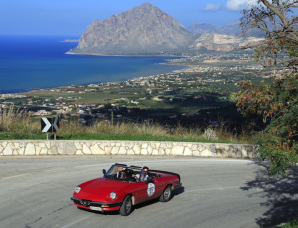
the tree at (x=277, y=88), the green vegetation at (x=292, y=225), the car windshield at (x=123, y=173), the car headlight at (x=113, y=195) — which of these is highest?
the tree at (x=277, y=88)

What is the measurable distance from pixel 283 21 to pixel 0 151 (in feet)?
44.8

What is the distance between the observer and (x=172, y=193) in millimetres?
13789

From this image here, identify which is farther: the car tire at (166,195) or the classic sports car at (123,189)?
the car tire at (166,195)

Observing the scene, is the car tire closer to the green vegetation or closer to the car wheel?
the car wheel

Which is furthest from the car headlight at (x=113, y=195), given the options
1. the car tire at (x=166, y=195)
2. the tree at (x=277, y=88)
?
the tree at (x=277, y=88)

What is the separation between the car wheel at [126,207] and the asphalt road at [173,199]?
0.13 m

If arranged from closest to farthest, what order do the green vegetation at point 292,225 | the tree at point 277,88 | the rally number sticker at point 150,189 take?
the tree at point 277,88
the green vegetation at point 292,225
the rally number sticker at point 150,189

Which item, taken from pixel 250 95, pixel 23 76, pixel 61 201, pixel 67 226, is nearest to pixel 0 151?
pixel 61 201

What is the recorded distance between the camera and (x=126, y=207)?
38.0ft

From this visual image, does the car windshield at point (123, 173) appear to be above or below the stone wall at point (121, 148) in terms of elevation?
above

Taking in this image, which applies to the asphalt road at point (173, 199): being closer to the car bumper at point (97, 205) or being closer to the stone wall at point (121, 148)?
the car bumper at point (97, 205)

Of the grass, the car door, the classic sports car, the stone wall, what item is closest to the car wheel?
the classic sports car

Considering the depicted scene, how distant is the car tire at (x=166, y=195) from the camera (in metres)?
12.9

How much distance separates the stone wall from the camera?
1931 centimetres
